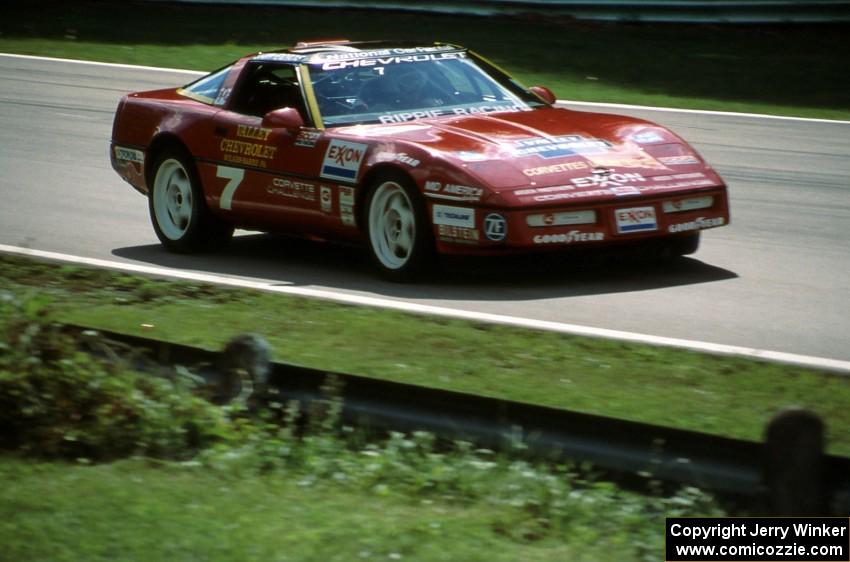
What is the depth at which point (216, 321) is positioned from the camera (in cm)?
802

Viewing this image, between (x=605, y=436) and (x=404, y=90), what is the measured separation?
16.9ft

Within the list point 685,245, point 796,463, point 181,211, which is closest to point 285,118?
point 181,211

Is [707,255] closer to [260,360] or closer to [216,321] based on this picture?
[216,321]

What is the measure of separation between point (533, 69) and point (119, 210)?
791 centimetres

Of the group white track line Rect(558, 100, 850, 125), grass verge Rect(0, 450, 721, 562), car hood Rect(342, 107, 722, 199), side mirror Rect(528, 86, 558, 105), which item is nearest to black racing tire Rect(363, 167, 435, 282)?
car hood Rect(342, 107, 722, 199)

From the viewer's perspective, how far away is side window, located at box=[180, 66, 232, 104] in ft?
35.2

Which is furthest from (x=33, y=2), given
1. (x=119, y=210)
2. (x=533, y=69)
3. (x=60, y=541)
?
(x=60, y=541)

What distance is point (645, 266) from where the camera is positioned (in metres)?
9.46

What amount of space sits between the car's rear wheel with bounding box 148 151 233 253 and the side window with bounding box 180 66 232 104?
426 millimetres

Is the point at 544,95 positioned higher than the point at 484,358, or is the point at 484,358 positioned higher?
the point at 544,95

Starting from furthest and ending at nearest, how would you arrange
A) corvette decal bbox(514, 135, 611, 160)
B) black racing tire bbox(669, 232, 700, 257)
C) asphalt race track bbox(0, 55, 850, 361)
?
black racing tire bbox(669, 232, 700, 257)
corvette decal bbox(514, 135, 611, 160)
asphalt race track bbox(0, 55, 850, 361)

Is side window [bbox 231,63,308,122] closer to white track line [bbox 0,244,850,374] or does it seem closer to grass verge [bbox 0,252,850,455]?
white track line [bbox 0,244,850,374]

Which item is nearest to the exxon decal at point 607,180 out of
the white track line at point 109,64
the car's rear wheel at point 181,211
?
the car's rear wheel at point 181,211

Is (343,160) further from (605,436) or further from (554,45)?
(554,45)
